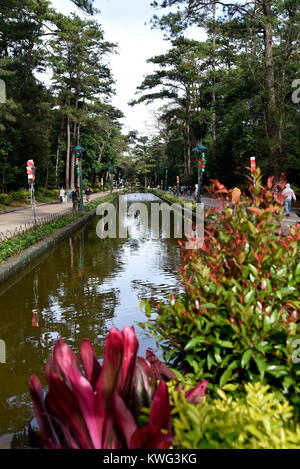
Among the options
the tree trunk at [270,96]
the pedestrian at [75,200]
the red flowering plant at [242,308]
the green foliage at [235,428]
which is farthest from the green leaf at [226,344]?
the pedestrian at [75,200]

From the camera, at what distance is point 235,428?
1910 millimetres

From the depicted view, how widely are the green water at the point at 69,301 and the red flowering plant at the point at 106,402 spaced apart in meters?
1.49

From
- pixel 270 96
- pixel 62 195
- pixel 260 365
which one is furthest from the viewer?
pixel 62 195

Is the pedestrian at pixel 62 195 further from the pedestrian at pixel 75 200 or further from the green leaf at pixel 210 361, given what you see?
the green leaf at pixel 210 361

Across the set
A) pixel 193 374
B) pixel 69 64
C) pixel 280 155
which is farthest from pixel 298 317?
pixel 69 64

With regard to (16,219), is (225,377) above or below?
Result: above

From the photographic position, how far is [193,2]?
712 inches

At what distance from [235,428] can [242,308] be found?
69cm

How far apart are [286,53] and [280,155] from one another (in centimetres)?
452

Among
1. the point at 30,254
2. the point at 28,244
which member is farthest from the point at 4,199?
the point at 30,254

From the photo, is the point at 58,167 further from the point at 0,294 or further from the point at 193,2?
the point at 0,294

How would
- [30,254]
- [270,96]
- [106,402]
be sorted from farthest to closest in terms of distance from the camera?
[270,96] < [30,254] < [106,402]

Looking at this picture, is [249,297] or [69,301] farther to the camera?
[69,301]

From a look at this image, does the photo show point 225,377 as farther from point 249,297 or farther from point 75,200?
point 75,200
